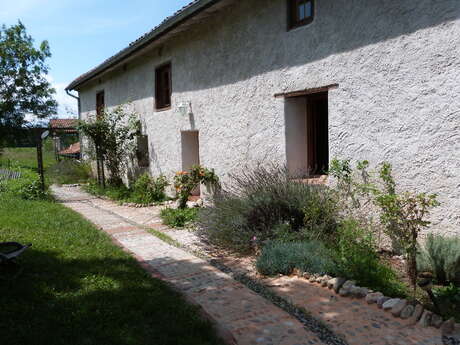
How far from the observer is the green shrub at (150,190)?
33.8 feet

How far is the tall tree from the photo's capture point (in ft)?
80.3

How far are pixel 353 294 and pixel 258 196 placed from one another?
219 centimetres

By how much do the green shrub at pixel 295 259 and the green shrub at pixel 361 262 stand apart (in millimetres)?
159

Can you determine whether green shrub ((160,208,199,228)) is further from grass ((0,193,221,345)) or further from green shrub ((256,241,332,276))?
green shrub ((256,241,332,276))

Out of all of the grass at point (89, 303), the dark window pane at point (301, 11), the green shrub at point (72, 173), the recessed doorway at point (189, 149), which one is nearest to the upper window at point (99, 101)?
the green shrub at point (72, 173)

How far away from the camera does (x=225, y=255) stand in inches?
225

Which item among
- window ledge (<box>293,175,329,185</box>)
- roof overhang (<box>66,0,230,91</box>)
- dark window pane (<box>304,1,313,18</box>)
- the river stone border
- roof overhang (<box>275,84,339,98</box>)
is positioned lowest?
the river stone border

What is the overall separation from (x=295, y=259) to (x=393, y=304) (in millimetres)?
1302

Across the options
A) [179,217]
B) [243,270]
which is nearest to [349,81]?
[243,270]

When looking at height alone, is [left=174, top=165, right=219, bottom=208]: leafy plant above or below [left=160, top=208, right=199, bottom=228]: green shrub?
above

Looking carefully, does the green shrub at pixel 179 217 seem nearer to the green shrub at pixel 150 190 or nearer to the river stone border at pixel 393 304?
the green shrub at pixel 150 190

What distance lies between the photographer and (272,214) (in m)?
5.67

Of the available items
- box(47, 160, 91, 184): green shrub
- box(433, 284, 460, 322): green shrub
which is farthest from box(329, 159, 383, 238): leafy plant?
box(47, 160, 91, 184): green shrub

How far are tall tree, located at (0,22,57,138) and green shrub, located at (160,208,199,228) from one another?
20152mm
